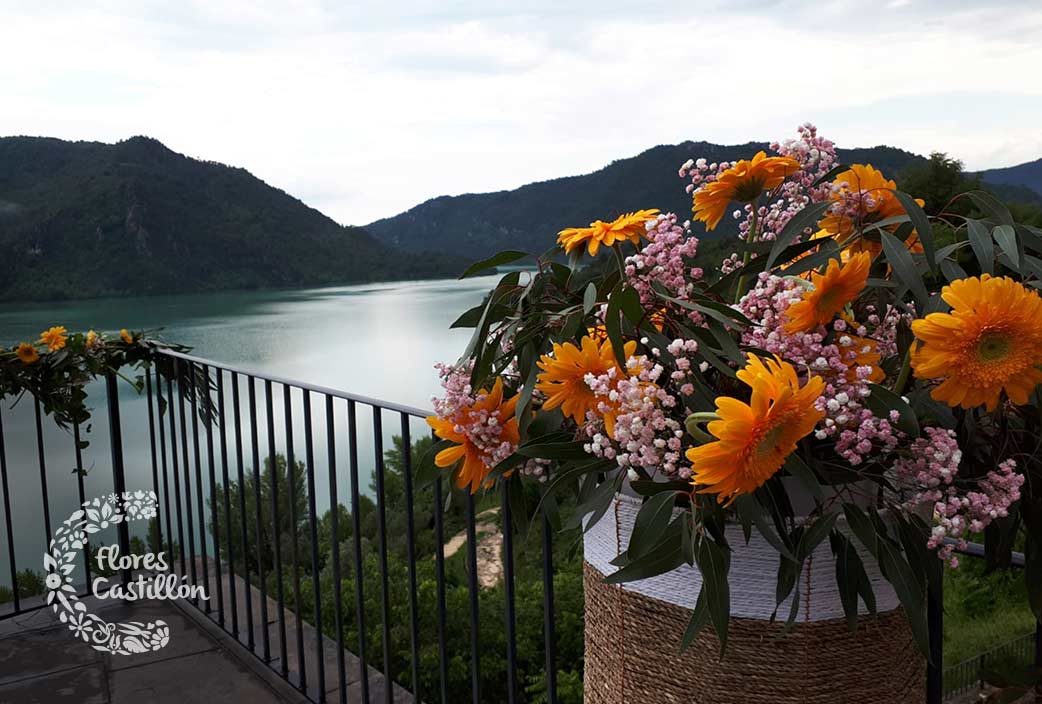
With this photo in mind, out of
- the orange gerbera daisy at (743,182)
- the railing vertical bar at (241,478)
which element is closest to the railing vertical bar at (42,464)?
the railing vertical bar at (241,478)

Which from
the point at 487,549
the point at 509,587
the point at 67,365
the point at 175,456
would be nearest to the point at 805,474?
the point at 509,587

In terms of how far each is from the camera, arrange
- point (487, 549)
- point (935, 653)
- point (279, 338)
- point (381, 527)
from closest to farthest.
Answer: point (935, 653) → point (381, 527) → point (487, 549) → point (279, 338)

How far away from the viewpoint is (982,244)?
0.72 meters

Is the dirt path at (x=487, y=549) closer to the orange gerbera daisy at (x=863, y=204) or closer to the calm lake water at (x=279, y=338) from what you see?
the calm lake water at (x=279, y=338)

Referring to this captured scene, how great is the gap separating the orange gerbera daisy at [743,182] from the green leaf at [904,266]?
20 cm

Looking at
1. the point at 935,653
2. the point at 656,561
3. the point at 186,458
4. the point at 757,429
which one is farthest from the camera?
the point at 186,458

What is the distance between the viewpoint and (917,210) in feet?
Answer: 2.37

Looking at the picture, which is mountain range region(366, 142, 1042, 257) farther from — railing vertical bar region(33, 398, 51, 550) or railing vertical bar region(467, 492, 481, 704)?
railing vertical bar region(467, 492, 481, 704)

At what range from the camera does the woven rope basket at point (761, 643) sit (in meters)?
0.83

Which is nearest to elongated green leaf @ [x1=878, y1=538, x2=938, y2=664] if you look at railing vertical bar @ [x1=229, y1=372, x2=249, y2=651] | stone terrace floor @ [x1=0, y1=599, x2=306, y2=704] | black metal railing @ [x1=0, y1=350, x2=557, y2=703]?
black metal railing @ [x1=0, y1=350, x2=557, y2=703]

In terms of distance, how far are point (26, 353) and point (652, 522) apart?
2.70m

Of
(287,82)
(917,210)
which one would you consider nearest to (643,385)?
(917,210)

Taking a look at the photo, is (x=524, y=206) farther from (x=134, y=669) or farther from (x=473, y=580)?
(x=473, y=580)
